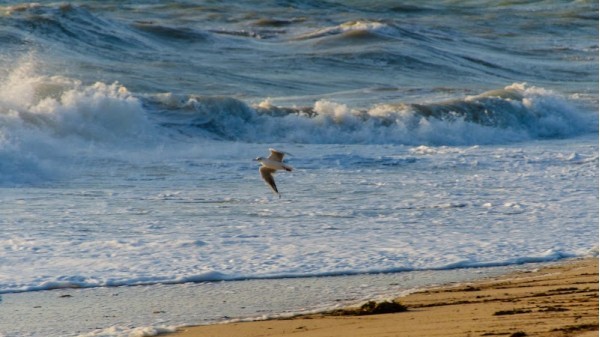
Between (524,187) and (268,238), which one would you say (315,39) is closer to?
(524,187)

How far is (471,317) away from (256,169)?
5995mm

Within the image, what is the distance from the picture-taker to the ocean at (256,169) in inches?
252

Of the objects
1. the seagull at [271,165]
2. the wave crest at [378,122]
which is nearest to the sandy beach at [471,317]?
the seagull at [271,165]

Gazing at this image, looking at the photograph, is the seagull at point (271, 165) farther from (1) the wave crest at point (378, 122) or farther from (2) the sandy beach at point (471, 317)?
(1) the wave crest at point (378, 122)

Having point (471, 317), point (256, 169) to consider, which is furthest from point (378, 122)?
point (471, 317)

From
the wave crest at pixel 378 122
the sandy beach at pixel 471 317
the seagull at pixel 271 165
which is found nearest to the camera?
the sandy beach at pixel 471 317

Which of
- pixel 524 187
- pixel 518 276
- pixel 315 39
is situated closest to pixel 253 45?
pixel 315 39

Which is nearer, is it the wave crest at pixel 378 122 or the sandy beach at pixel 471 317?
the sandy beach at pixel 471 317

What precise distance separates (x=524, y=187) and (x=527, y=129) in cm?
571

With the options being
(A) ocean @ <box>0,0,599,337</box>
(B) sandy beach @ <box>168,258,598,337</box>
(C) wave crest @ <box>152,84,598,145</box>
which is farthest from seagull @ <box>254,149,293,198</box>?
(C) wave crest @ <box>152,84,598,145</box>

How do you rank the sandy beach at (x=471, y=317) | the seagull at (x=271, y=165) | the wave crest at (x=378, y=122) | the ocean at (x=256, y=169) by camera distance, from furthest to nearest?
the wave crest at (x=378, y=122) < the seagull at (x=271, y=165) < the ocean at (x=256, y=169) < the sandy beach at (x=471, y=317)

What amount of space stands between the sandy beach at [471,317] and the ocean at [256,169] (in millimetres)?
281

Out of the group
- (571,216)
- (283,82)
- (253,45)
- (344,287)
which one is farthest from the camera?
(253,45)

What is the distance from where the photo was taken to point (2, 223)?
7914 millimetres
